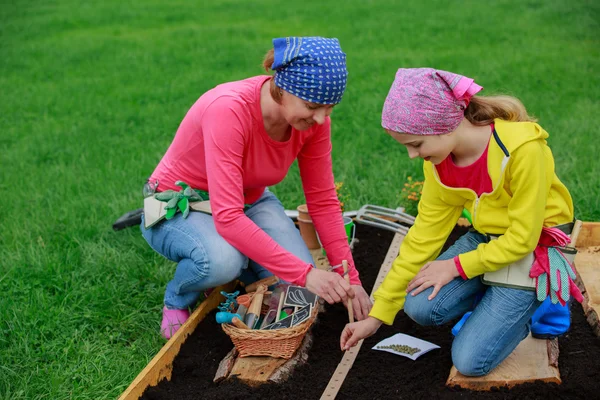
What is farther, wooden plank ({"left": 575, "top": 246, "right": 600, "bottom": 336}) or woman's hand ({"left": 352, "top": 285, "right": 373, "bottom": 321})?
wooden plank ({"left": 575, "top": 246, "right": 600, "bottom": 336})

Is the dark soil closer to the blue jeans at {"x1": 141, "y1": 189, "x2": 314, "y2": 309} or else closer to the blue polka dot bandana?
the blue jeans at {"x1": 141, "y1": 189, "x2": 314, "y2": 309}

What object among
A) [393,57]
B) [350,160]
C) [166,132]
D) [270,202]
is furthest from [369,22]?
[270,202]

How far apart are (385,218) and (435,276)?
145 centimetres

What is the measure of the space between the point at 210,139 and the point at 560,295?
1492 millimetres

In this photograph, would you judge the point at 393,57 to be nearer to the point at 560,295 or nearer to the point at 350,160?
the point at 350,160

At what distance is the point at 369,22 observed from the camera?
9844 millimetres

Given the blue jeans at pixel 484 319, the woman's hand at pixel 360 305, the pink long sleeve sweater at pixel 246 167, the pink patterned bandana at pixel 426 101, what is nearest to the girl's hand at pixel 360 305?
the woman's hand at pixel 360 305

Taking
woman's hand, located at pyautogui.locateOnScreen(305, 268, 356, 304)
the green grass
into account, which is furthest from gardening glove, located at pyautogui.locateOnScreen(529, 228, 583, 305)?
the green grass

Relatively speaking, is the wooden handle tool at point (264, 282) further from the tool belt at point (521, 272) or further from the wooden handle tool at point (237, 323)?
the tool belt at point (521, 272)

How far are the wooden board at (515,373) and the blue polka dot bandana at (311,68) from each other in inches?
46.3

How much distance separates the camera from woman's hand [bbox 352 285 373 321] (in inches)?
106

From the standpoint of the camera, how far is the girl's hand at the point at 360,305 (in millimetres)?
2695

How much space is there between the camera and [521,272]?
2393 millimetres

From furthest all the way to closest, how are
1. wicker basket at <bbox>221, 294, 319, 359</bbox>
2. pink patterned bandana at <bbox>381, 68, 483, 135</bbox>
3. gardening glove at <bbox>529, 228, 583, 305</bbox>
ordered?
wicker basket at <bbox>221, 294, 319, 359</bbox> → gardening glove at <bbox>529, 228, 583, 305</bbox> → pink patterned bandana at <bbox>381, 68, 483, 135</bbox>
